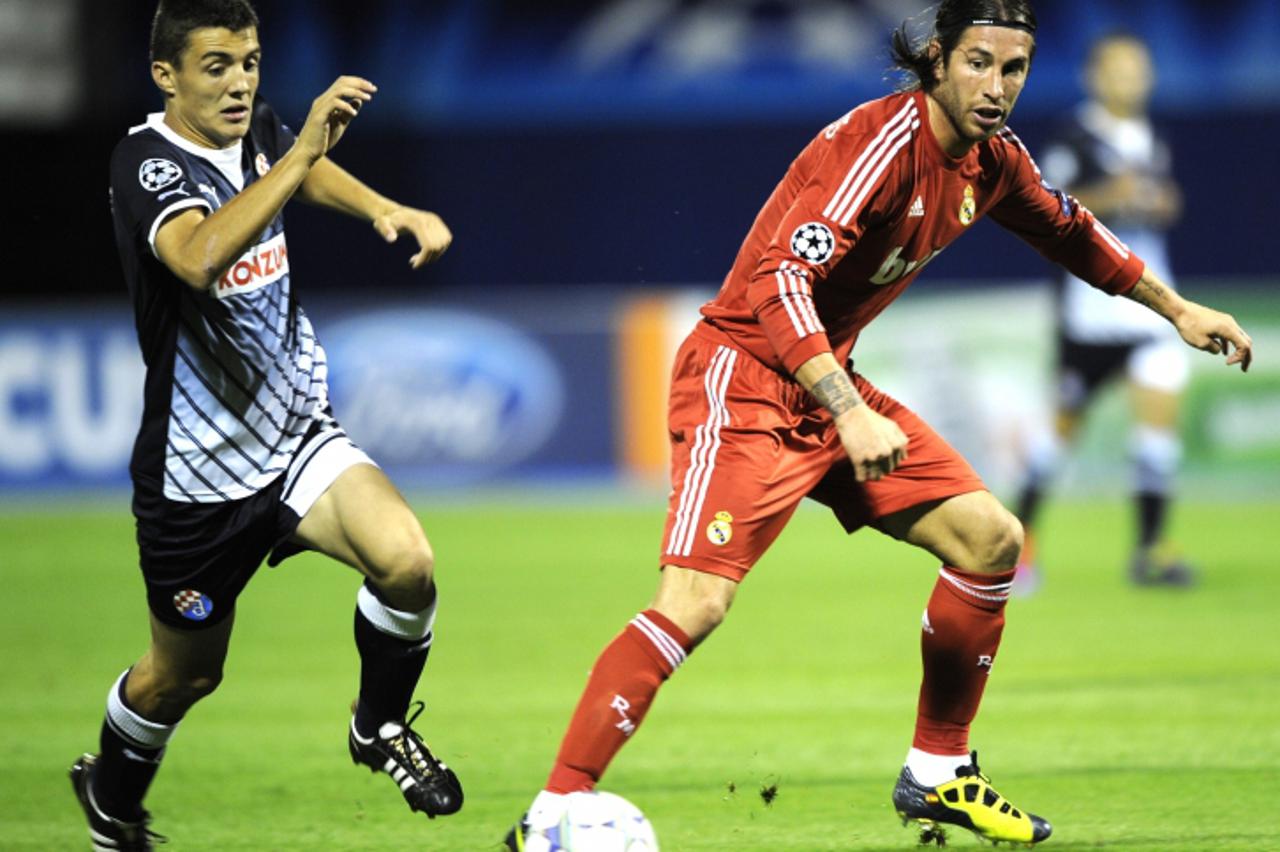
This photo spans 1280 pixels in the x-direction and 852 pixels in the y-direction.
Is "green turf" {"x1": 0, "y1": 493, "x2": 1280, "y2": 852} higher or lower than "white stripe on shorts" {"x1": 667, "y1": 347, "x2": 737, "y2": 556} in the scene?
lower

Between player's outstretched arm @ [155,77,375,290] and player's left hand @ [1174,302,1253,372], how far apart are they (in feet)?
7.42

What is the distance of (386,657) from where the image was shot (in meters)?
4.89

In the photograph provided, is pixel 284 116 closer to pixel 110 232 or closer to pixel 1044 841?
pixel 110 232

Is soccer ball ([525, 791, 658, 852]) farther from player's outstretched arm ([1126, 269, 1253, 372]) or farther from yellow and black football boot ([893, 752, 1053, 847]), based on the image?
player's outstretched arm ([1126, 269, 1253, 372])

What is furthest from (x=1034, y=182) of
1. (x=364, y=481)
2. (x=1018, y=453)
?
(x=1018, y=453)

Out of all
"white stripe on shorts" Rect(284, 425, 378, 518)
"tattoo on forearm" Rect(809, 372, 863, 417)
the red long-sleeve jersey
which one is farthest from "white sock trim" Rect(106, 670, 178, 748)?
"tattoo on forearm" Rect(809, 372, 863, 417)

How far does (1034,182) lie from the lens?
498cm

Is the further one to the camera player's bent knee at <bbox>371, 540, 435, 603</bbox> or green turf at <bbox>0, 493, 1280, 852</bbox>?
green turf at <bbox>0, 493, 1280, 852</bbox>

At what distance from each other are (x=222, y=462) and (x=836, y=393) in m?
1.57

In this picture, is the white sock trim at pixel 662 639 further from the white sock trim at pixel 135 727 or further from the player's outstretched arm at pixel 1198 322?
the player's outstretched arm at pixel 1198 322

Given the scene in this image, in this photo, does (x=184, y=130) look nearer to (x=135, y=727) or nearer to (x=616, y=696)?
(x=135, y=727)

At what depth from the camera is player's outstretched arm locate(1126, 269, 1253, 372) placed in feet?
16.4

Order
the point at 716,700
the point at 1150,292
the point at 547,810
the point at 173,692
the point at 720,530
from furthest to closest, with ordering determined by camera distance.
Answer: the point at 716,700
the point at 1150,292
the point at 173,692
the point at 720,530
the point at 547,810

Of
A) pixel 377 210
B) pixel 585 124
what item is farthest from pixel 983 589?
pixel 585 124
